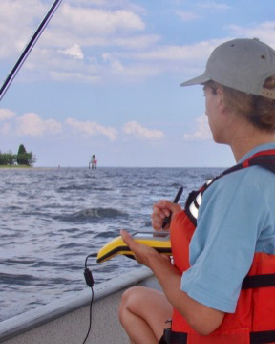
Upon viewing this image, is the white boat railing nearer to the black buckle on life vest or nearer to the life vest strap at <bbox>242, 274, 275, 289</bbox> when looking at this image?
the black buckle on life vest

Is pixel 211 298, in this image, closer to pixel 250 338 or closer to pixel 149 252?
pixel 250 338

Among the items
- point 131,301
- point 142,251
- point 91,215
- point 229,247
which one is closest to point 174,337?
point 142,251

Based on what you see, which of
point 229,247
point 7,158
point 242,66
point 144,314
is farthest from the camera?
point 7,158

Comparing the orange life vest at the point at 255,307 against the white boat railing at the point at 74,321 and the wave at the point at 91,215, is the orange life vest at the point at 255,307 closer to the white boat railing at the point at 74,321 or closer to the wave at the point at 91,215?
the white boat railing at the point at 74,321

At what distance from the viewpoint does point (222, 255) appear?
1559mm

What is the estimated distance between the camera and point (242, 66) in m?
1.74

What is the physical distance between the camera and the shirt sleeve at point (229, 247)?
5.12 ft

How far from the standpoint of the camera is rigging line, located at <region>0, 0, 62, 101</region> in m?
2.39

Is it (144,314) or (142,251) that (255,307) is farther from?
(144,314)

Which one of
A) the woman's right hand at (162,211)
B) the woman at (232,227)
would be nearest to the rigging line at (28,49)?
the woman's right hand at (162,211)

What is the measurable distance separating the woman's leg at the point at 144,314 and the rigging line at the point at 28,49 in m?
0.95

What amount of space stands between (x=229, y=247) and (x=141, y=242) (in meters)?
0.46

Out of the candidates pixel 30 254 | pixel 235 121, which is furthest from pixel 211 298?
pixel 30 254

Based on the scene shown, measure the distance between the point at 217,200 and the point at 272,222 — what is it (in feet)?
0.52
